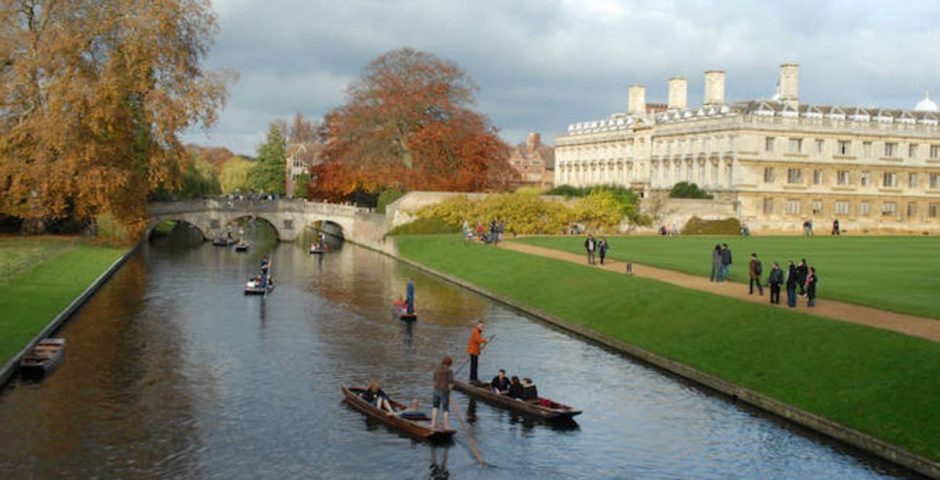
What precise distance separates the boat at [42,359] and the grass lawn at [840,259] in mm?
27007

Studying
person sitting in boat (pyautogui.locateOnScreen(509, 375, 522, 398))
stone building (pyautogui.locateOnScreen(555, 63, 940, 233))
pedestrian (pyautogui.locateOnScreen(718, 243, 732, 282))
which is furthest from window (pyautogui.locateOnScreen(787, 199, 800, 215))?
person sitting in boat (pyautogui.locateOnScreen(509, 375, 522, 398))

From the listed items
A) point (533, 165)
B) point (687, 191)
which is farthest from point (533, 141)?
point (687, 191)

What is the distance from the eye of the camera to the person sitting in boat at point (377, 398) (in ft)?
84.4

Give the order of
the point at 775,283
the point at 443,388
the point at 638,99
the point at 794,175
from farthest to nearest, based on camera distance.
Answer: the point at 638,99, the point at 794,175, the point at 775,283, the point at 443,388

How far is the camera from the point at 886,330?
99.5 feet

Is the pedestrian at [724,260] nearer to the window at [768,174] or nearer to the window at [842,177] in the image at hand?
the window at [768,174]

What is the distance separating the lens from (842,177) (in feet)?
324

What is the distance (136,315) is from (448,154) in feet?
183

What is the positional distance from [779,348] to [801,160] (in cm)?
6974

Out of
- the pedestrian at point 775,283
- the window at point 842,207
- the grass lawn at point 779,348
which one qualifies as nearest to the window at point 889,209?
the window at point 842,207

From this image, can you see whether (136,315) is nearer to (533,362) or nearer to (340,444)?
(533,362)

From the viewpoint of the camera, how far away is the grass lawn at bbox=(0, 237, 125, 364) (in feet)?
113

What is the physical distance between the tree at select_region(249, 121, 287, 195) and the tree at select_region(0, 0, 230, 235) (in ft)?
272

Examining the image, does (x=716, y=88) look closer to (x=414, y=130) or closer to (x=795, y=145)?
(x=795, y=145)
